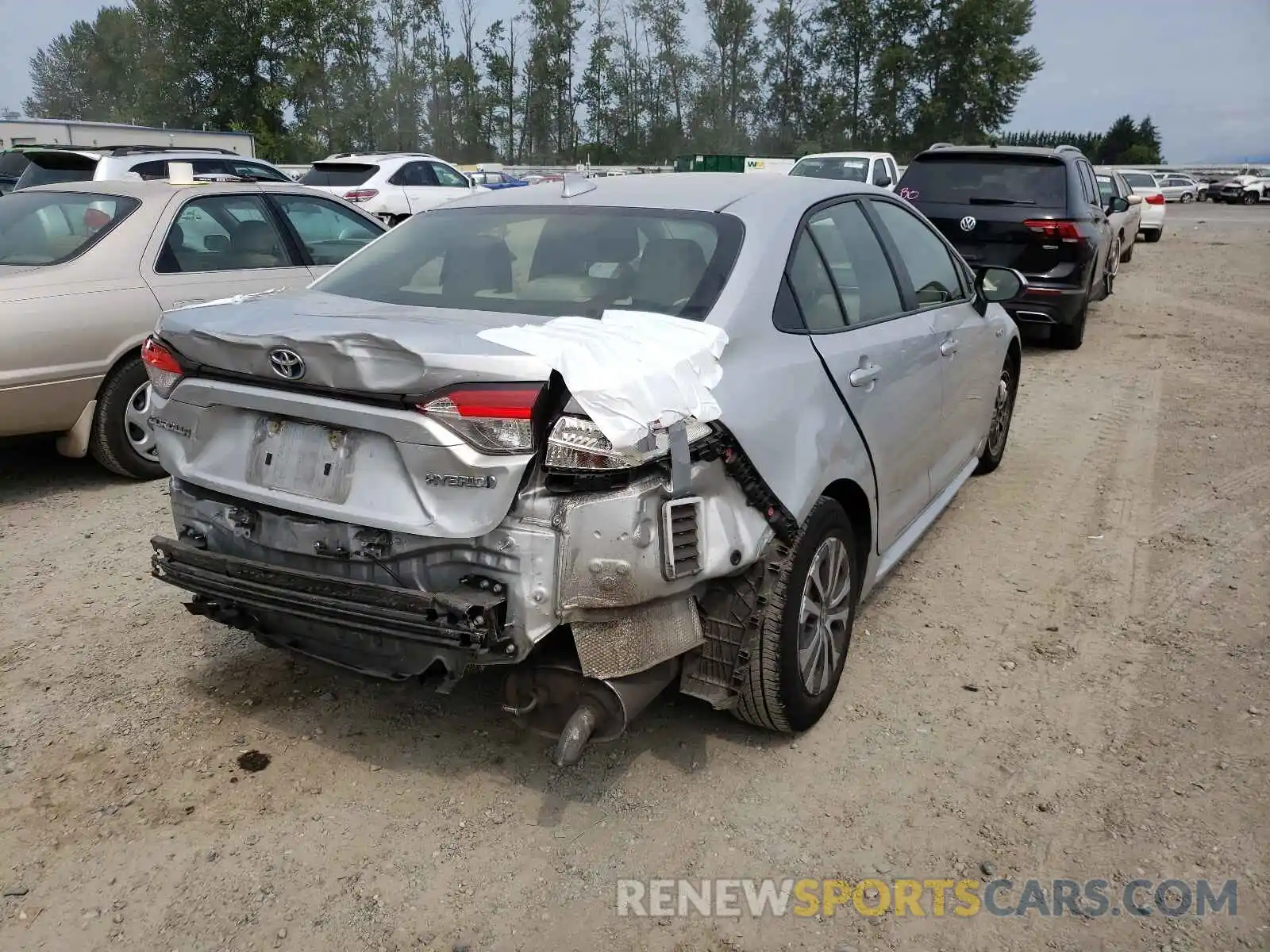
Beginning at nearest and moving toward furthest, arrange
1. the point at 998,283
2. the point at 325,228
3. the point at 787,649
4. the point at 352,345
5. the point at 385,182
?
the point at 352,345 < the point at 787,649 < the point at 998,283 < the point at 325,228 < the point at 385,182

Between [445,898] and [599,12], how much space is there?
6697 cm

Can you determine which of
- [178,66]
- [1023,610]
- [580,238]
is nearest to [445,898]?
[580,238]

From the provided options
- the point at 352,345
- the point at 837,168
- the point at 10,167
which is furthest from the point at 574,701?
the point at 10,167

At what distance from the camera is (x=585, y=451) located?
245 cm

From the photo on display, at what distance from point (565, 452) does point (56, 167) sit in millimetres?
11934

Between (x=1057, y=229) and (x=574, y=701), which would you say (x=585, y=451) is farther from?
(x=1057, y=229)

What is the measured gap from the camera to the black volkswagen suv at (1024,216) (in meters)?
8.87

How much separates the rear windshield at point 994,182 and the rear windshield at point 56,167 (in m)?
9.08

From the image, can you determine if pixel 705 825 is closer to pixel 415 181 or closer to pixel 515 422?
pixel 515 422

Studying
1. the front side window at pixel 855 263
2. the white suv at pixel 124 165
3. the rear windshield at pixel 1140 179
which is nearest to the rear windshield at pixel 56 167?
the white suv at pixel 124 165

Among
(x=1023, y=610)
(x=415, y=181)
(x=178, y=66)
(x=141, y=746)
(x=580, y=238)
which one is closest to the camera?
(x=141, y=746)

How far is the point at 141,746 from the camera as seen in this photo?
3.18 m

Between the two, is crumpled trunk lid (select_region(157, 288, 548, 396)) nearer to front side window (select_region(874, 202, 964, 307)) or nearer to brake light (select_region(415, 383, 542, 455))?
brake light (select_region(415, 383, 542, 455))

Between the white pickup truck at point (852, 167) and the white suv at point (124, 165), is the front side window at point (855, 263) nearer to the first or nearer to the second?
A: the white suv at point (124, 165)
